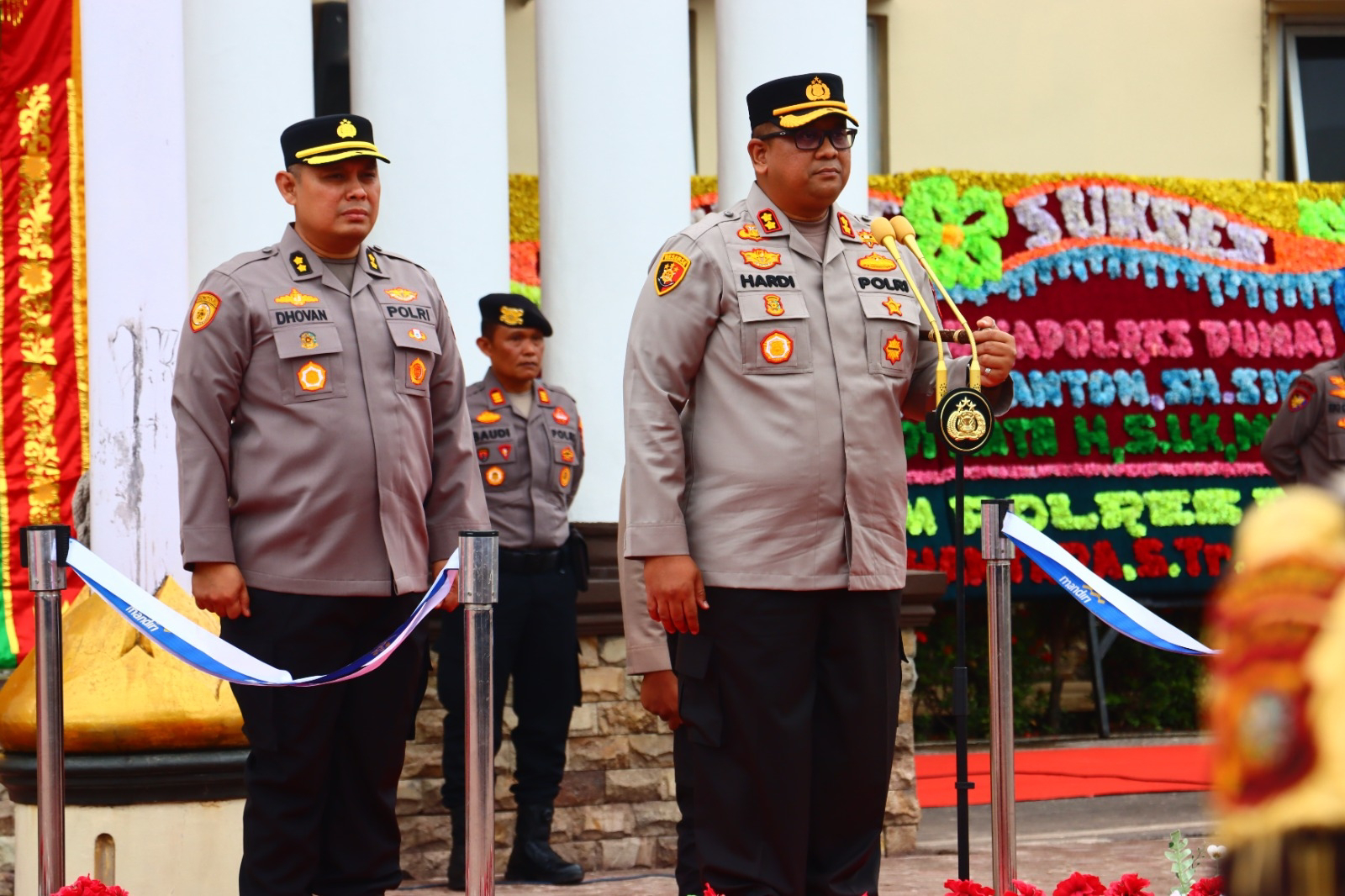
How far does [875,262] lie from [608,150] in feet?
8.32

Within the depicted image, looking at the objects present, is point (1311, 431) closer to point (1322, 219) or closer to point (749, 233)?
point (1322, 219)

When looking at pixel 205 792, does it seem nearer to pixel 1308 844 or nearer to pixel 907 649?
pixel 907 649

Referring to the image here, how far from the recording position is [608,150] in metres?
6.05

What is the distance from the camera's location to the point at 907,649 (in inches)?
253

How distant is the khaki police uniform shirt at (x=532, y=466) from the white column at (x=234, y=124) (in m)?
1.05

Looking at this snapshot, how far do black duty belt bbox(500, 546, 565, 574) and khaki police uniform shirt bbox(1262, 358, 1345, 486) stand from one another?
3392 millimetres

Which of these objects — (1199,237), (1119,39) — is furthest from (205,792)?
(1119,39)

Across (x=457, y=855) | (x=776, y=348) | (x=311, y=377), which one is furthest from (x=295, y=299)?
(x=457, y=855)

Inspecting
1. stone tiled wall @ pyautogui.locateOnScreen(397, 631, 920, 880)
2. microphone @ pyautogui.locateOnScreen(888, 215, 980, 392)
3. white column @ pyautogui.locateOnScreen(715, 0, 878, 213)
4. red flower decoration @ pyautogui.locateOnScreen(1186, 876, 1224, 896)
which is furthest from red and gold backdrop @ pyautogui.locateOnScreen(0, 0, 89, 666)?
red flower decoration @ pyautogui.locateOnScreen(1186, 876, 1224, 896)

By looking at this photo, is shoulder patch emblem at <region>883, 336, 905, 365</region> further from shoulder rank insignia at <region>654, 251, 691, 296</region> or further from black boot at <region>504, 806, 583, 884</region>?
black boot at <region>504, 806, 583, 884</region>

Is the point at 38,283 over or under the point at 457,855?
over

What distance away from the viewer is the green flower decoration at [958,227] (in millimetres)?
8867

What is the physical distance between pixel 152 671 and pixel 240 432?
108cm

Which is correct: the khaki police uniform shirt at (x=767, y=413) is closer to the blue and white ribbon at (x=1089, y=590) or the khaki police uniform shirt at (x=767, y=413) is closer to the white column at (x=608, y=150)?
the blue and white ribbon at (x=1089, y=590)
